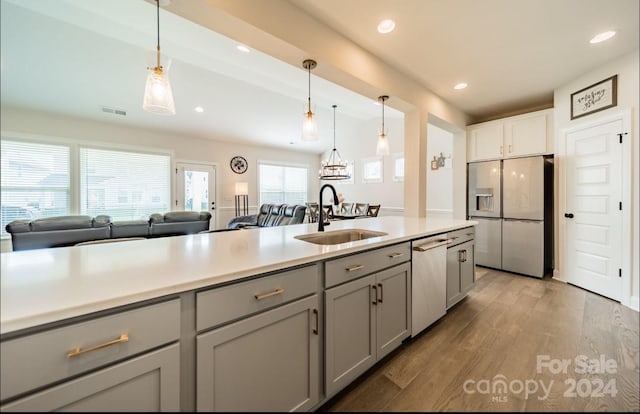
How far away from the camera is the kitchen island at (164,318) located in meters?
0.65

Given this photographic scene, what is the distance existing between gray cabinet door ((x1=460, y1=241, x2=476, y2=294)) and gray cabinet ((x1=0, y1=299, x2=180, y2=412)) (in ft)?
8.19

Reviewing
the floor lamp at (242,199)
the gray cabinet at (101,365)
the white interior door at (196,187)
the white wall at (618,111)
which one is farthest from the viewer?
the floor lamp at (242,199)

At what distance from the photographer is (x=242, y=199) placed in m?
7.28

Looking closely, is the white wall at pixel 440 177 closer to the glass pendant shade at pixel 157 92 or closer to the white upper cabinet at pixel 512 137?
the white upper cabinet at pixel 512 137

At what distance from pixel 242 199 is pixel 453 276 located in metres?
6.11

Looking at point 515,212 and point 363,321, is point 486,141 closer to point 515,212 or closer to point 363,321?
point 515,212

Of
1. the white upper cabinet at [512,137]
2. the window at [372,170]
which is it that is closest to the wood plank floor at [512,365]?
the white upper cabinet at [512,137]

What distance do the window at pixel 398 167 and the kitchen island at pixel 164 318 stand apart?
5.58 meters

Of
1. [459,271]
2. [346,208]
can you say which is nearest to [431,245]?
[459,271]

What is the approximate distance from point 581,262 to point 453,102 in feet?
8.54

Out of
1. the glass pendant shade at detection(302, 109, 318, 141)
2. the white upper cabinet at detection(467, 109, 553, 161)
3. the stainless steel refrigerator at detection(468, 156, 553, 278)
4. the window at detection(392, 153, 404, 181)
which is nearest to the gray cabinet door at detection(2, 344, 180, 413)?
the glass pendant shade at detection(302, 109, 318, 141)

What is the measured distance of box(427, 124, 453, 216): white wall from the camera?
5.47 m

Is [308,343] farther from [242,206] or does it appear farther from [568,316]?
[242,206]

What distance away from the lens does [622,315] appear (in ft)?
7.59
